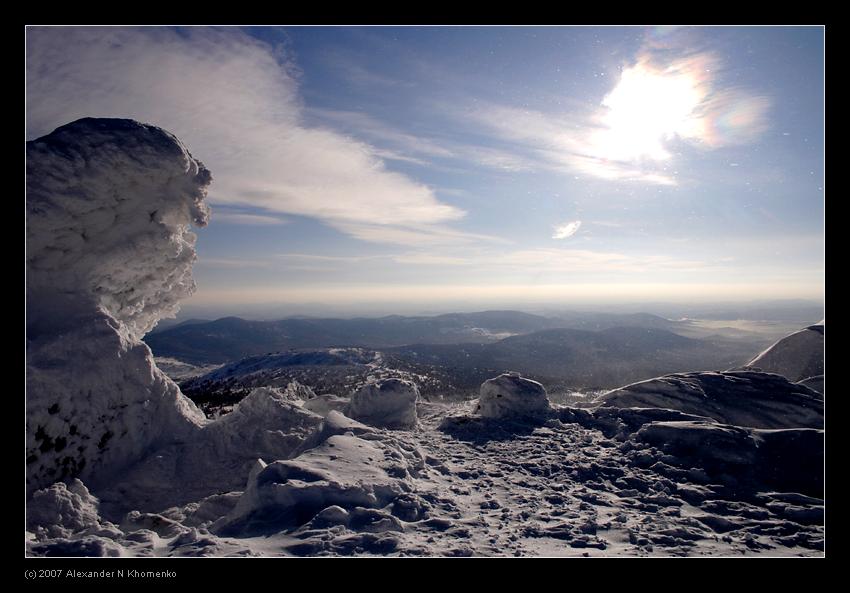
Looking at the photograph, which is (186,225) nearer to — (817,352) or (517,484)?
(517,484)

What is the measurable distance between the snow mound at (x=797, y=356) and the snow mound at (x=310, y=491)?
26.1 metres

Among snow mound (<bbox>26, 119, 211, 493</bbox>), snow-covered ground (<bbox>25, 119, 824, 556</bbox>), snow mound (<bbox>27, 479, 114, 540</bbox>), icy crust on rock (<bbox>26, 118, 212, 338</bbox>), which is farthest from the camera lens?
icy crust on rock (<bbox>26, 118, 212, 338</bbox>)

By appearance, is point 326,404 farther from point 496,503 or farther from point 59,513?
point 496,503

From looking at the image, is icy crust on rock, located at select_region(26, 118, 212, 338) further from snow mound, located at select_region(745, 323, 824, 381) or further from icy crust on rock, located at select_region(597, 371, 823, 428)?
snow mound, located at select_region(745, 323, 824, 381)

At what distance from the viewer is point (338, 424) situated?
12242 mm

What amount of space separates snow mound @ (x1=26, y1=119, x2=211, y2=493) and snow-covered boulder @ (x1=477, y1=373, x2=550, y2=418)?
1096cm

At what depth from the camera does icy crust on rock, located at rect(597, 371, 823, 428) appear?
51.8 feet

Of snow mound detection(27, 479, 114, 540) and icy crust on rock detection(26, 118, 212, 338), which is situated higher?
icy crust on rock detection(26, 118, 212, 338)

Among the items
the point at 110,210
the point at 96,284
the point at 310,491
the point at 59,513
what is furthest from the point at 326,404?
the point at 310,491

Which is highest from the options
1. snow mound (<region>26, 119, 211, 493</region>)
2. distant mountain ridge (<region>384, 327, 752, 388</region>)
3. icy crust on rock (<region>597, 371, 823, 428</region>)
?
snow mound (<region>26, 119, 211, 493</region>)

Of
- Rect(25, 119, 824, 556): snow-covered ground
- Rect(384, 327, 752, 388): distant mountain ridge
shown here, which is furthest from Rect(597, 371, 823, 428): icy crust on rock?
Rect(384, 327, 752, 388): distant mountain ridge

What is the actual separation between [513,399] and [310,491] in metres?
10.6

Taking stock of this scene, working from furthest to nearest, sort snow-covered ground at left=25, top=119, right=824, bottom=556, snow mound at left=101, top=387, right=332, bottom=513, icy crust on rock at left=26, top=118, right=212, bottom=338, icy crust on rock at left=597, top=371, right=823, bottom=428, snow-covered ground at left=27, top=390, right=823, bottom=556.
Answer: icy crust on rock at left=597, top=371, right=823, bottom=428
icy crust on rock at left=26, top=118, right=212, bottom=338
snow mound at left=101, top=387, right=332, bottom=513
snow-covered ground at left=25, top=119, right=824, bottom=556
snow-covered ground at left=27, top=390, right=823, bottom=556
